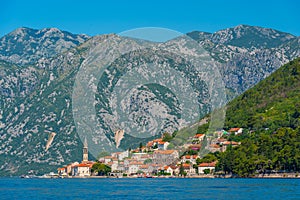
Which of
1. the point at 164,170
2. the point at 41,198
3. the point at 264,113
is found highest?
the point at 264,113

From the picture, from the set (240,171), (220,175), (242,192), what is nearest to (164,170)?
(220,175)

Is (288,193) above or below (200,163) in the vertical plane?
below

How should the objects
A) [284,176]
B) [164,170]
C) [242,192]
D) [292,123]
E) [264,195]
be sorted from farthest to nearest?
[164,170], [292,123], [284,176], [242,192], [264,195]

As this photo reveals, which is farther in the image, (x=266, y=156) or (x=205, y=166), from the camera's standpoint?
(x=205, y=166)

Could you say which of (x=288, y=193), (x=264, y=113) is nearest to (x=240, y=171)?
(x=264, y=113)

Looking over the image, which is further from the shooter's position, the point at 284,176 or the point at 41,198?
the point at 284,176

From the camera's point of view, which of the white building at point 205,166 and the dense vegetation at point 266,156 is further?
the white building at point 205,166

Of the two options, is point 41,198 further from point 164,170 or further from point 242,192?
point 164,170

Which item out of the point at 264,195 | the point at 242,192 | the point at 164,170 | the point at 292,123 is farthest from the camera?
the point at 164,170

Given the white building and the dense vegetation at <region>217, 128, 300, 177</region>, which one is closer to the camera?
the dense vegetation at <region>217, 128, 300, 177</region>
